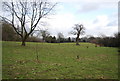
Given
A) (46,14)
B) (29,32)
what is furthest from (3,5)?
(46,14)

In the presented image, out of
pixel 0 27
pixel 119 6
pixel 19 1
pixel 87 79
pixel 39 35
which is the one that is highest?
pixel 19 1

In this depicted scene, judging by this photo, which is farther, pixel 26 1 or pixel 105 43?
pixel 105 43

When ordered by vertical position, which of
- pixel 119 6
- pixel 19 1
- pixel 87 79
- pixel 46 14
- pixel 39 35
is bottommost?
pixel 87 79

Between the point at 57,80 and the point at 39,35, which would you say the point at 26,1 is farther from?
the point at 57,80

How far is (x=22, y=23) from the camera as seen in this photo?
22.5 m

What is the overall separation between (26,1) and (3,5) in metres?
4.70

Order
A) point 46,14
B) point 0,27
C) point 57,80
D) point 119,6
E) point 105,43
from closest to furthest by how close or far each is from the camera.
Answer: point 57,80 < point 119,6 < point 0,27 < point 46,14 < point 105,43

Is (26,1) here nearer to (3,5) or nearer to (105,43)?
(3,5)

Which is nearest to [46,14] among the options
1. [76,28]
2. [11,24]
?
[11,24]

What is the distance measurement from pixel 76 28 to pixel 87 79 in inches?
1972

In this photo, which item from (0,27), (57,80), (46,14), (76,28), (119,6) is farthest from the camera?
(76,28)

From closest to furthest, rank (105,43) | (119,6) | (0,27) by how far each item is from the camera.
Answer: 1. (119,6)
2. (0,27)
3. (105,43)

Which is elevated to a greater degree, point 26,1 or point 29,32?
point 26,1

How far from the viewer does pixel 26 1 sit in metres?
22.4
